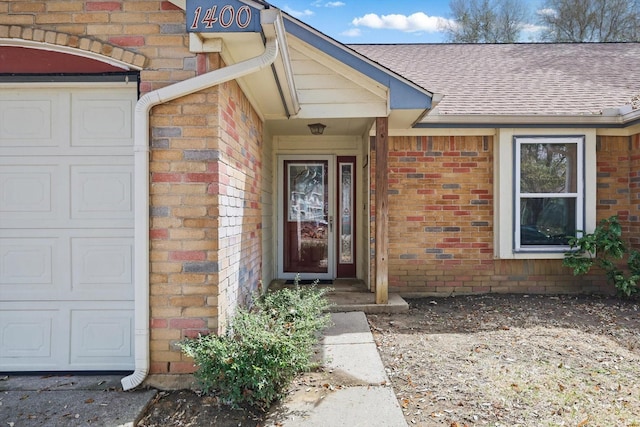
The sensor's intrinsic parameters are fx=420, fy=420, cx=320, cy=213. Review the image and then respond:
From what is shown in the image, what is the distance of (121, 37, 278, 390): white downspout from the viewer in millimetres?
2879

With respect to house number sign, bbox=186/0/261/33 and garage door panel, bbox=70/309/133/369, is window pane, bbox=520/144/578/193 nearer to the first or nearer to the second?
house number sign, bbox=186/0/261/33

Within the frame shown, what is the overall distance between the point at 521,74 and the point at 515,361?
5.50 m

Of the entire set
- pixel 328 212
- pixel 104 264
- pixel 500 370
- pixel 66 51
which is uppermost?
pixel 66 51

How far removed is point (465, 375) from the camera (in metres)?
3.34

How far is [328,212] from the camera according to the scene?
698 cm

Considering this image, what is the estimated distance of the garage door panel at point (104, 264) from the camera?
314 cm

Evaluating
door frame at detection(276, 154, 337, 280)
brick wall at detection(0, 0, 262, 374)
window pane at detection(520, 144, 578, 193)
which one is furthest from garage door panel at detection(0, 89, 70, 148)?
window pane at detection(520, 144, 578, 193)

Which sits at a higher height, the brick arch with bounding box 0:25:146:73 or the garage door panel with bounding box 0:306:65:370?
the brick arch with bounding box 0:25:146:73

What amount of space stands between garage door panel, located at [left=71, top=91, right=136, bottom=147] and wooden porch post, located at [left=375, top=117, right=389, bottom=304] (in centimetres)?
284

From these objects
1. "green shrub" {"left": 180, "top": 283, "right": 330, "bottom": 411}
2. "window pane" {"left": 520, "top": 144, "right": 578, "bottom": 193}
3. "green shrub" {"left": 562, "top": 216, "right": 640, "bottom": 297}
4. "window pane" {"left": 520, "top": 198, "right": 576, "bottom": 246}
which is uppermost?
"window pane" {"left": 520, "top": 144, "right": 578, "bottom": 193}

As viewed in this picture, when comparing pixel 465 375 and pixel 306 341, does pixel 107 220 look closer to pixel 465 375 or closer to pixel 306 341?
pixel 306 341

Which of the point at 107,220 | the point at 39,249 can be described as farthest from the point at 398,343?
the point at 39,249

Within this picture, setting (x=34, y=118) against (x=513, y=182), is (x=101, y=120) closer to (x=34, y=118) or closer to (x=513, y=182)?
(x=34, y=118)

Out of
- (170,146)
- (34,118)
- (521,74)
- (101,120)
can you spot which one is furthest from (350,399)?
(521,74)
